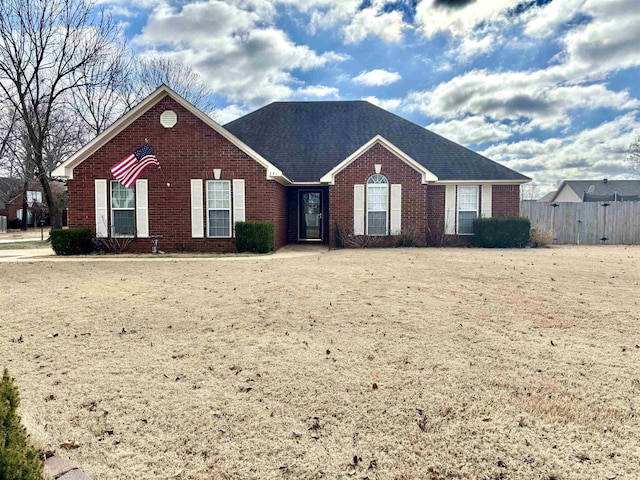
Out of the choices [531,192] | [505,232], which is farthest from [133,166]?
[531,192]

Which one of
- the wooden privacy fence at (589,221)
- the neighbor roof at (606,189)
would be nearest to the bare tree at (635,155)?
the neighbor roof at (606,189)

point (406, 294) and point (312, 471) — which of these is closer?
point (312, 471)

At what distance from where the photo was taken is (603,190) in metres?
47.6

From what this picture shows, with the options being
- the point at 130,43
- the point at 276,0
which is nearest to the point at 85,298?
the point at 276,0

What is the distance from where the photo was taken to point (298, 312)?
5.94m

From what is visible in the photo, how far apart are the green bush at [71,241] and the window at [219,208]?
4455 mm

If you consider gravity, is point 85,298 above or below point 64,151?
below

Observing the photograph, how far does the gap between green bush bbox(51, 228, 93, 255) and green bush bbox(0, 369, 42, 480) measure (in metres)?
13.8

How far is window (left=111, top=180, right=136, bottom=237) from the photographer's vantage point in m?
14.3

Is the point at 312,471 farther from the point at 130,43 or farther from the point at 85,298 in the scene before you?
the point at 130,43

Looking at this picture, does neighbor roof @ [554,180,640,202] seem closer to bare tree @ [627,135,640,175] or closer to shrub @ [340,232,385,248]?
bare tree @ [627,135,640,175]

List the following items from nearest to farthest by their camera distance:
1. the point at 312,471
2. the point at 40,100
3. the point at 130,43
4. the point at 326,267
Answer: the point at 312,471
the point at 326,267
the point at 40,100
the point at 130,43

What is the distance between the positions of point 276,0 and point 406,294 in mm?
14128

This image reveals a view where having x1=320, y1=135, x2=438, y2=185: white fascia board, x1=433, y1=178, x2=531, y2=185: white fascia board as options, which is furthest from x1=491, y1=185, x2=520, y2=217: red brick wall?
x1=320, y1=135, x2=438, y2=185: white fascia board
